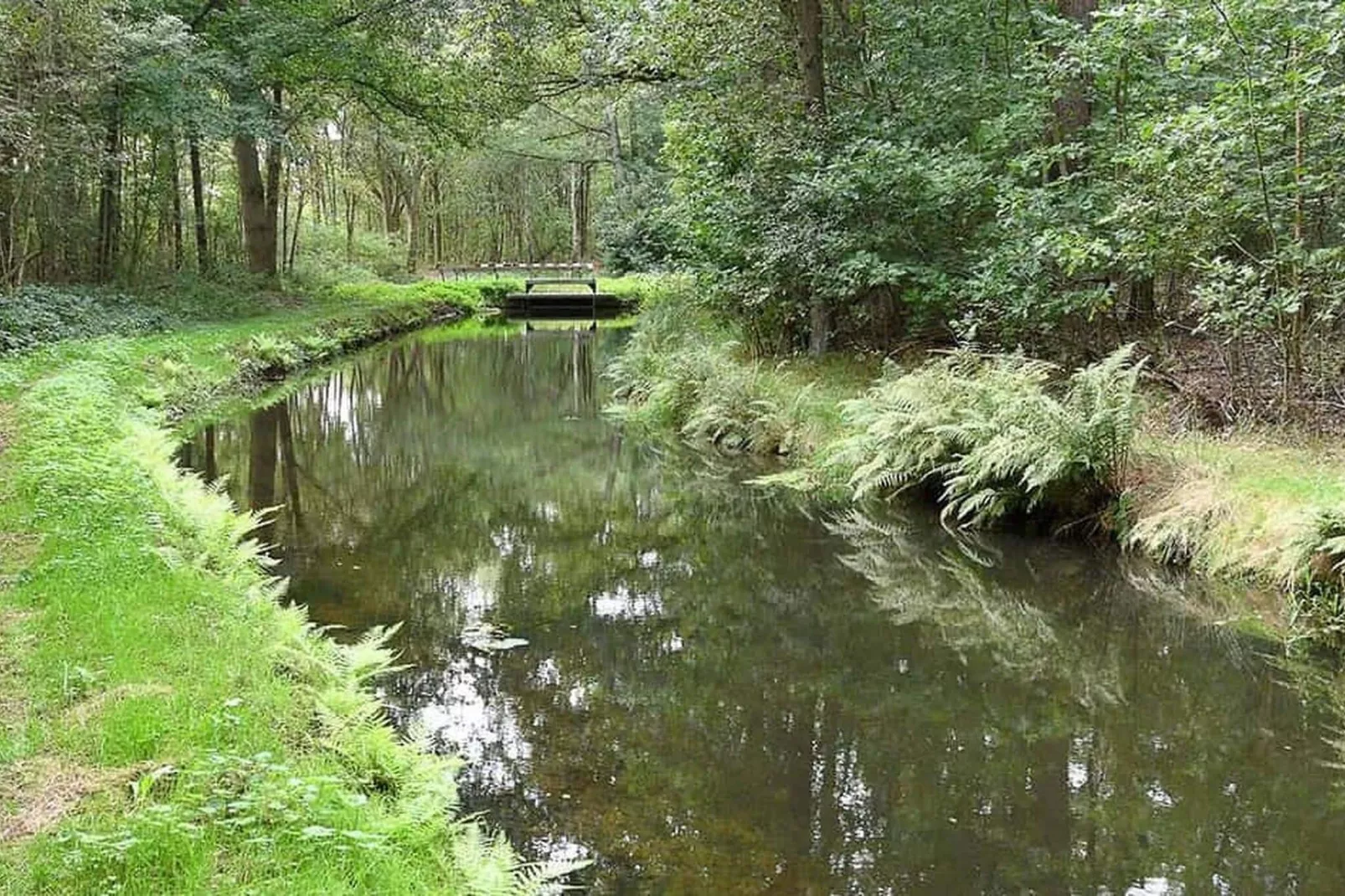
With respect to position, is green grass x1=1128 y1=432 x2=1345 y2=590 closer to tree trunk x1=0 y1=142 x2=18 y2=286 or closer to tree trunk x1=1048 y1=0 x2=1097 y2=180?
tree trunk x1=1048 y1=0 x2=1097 y2=180

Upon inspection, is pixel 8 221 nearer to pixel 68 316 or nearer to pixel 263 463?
pixel 68 316

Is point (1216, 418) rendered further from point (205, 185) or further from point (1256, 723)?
point (205, 185)

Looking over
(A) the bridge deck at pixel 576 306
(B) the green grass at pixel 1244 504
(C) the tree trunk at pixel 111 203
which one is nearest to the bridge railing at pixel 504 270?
(A) the bridge deck at pixel 576 306

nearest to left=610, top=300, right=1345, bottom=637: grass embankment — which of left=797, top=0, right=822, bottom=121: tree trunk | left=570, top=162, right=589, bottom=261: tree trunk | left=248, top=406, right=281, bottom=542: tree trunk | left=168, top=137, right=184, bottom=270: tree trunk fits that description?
left=797, top=0, right=822, bottom=121: tree trunk

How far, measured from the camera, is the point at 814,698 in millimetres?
6238

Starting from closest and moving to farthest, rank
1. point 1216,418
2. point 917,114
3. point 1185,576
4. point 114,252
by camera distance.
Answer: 1. point 1185,576
2. point 1216,418
3. point 917,114
4. point 114,252

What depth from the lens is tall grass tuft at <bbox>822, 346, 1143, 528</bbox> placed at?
8.99m

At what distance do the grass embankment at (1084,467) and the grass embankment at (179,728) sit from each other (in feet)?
18.5

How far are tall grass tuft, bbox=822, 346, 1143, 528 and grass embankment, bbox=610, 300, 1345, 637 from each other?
16 millimetres

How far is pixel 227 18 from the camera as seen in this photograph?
22.7 meters

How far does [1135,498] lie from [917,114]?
6.63 metres

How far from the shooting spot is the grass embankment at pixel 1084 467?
7.37 meters

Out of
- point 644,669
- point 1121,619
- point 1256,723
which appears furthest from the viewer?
point 1121,619

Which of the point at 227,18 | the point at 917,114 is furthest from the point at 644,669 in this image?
the point at 227,18
